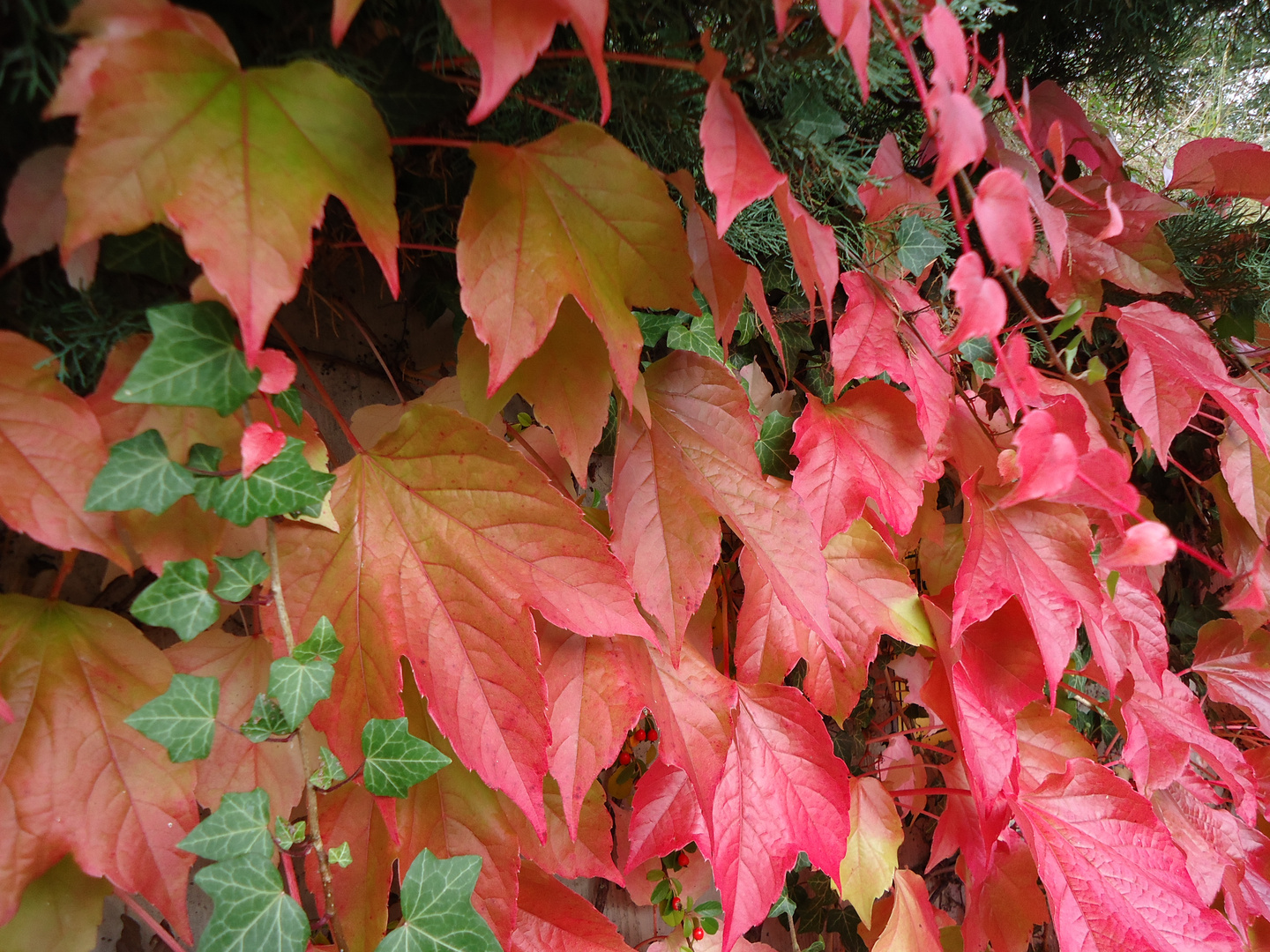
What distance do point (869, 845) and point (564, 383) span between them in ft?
1.73

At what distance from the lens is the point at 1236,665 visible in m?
0.89

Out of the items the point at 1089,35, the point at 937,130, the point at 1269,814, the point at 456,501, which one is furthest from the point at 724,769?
the point at 1089,35

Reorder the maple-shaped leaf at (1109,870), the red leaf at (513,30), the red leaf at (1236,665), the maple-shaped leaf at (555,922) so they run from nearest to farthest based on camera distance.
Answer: the red leaf at (513,30) < the maple-shaped leaf at (555,922) < the maple-shaped leaf at (1109,870) < the red leaf at (1236,665)

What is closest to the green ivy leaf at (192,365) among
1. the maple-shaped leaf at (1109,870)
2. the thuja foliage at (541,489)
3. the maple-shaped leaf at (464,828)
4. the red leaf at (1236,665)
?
the thuja foliage at (541,489)

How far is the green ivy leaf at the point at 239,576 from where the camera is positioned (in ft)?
1.15

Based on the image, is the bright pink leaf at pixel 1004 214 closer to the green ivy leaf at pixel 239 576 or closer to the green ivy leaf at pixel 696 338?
the green ivy leaf at pixel 696 338

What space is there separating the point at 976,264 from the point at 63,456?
467 mm

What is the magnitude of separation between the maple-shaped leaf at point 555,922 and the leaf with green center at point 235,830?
0.24 meters

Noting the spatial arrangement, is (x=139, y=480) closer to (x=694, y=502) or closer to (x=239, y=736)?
(x=239, y=736)

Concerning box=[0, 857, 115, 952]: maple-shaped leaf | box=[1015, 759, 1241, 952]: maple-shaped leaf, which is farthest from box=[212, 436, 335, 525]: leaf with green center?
box=[1015, 759, 1241, 952]: maple-shaped leaf

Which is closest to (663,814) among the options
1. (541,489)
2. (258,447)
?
(541,489)

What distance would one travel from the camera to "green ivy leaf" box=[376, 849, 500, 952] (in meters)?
0.34

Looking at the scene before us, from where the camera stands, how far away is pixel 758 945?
0.68 m

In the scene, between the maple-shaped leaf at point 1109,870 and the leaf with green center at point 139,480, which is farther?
the maple-shaped leaf at point 1109,870
